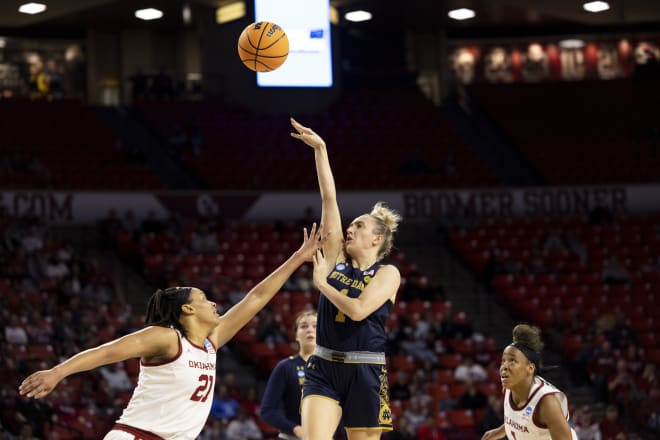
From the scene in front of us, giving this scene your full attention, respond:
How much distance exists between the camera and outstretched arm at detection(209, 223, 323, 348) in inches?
223

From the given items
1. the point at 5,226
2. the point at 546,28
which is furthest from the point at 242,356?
the point at 546,28

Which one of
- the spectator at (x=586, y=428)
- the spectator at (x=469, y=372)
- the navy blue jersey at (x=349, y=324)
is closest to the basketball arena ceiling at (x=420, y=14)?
the spectator at (x=469, y=372)

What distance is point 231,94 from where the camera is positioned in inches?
950

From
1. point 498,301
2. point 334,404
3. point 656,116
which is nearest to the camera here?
point 334,404

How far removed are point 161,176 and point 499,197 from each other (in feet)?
22.2

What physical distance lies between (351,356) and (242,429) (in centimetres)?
725

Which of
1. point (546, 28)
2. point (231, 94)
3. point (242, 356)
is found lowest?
point (242, 356)

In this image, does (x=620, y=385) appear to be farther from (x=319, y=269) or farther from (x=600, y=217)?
(x=319, y=269)

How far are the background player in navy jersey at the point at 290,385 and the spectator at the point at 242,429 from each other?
541 centimetres

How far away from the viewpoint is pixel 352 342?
20.4 feet

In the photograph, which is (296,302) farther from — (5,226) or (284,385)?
(284,385)

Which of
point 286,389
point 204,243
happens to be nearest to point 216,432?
point 286,389

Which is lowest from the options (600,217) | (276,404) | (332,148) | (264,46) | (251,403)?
(251,403)

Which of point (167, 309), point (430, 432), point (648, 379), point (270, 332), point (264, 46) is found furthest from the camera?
point (270, 332)
